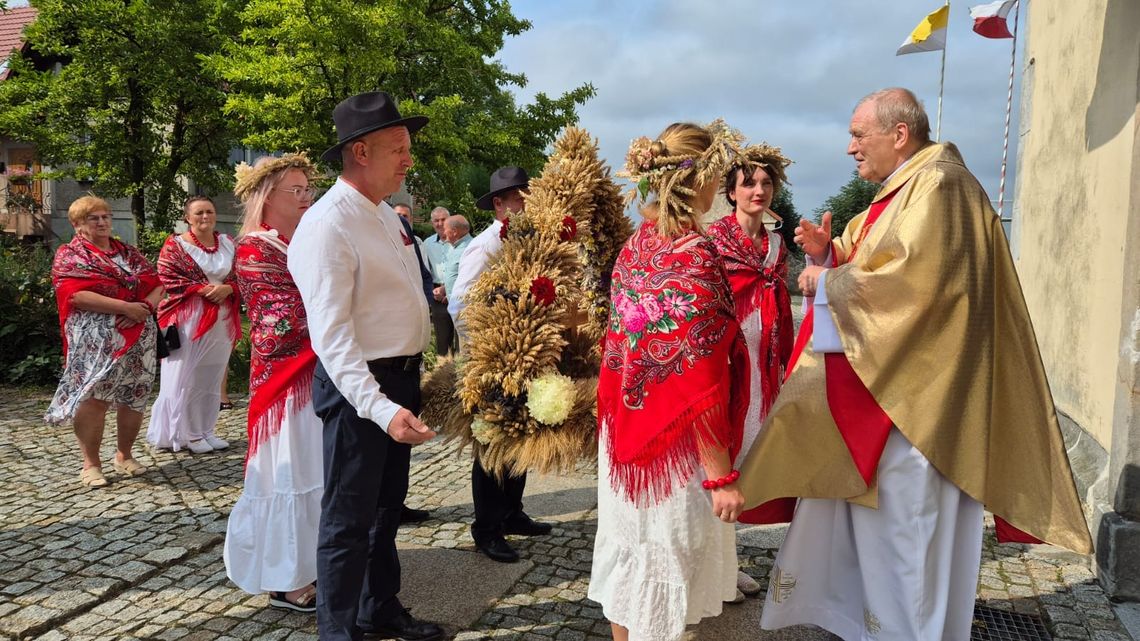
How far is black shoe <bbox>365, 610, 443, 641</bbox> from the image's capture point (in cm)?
330

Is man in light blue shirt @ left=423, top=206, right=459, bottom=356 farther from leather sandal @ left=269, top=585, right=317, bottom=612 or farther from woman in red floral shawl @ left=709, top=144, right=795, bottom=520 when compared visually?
woman in red floral shawl @ left=709, top=144, right=795, bottom=520

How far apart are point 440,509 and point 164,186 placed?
16301 millimetres

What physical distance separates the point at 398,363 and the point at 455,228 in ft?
21.5

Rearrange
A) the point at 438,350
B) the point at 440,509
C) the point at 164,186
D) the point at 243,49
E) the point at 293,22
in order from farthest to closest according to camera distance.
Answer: the point at 164,186, the point at 243,49, the point at 293,22, the point at 438,350, the point at 440,509

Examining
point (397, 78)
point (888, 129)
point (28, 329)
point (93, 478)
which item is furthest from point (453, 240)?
point (397, 78)

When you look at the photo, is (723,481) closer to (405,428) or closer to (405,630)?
(405,428)

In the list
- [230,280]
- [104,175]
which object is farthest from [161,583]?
[104,175]

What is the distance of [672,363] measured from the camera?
8.06ft

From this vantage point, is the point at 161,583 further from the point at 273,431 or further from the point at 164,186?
the point at 164,186

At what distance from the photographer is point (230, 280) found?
676 cm

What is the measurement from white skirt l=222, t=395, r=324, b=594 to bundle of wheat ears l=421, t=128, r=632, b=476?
62cm

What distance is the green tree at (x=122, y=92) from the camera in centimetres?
1560

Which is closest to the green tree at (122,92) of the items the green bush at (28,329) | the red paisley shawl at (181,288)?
the green bush at (28,329)

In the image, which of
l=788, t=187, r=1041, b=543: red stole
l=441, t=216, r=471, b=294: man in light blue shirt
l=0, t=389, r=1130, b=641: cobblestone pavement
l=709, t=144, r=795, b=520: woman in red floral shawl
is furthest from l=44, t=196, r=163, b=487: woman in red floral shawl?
l=788, t=187, r=1041, b=543: red stole
